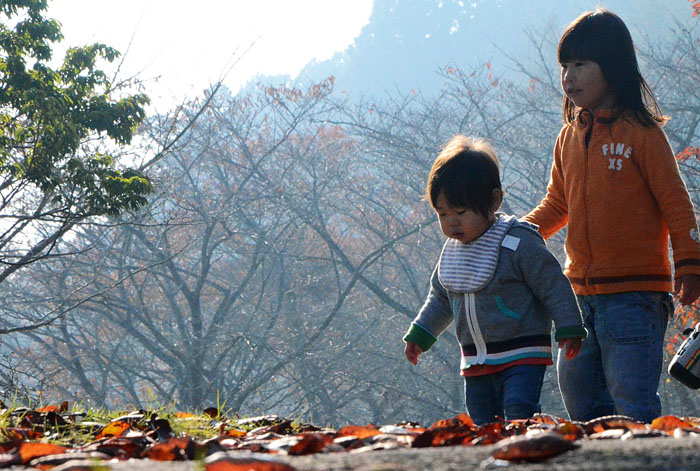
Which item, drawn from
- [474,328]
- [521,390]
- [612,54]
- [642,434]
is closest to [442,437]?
[642,434]

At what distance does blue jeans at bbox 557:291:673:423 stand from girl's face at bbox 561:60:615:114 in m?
0.75

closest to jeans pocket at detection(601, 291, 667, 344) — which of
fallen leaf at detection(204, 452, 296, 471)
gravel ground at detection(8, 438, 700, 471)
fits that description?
gravel ground at detection(8, 438, 700, 471)

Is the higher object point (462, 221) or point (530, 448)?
point (462, 221)

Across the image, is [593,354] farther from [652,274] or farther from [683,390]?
[683,390]

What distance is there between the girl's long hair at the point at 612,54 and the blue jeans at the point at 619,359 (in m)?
0.72

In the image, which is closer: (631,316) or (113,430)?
(113,430)

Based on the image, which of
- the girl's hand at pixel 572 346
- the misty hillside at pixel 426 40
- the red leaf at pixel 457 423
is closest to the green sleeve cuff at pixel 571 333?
the girl's hand at pixel 572 346

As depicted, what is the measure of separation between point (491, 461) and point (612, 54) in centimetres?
226

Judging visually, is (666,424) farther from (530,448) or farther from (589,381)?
(589,381)

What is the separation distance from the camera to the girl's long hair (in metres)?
3.14

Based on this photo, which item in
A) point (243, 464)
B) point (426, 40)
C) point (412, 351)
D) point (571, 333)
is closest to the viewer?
point (243, 464)

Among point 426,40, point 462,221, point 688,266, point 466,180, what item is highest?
point 426,40

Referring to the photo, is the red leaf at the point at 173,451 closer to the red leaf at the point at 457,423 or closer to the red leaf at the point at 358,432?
the red leaf at the point at 358,432

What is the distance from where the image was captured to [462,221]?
123 inches
